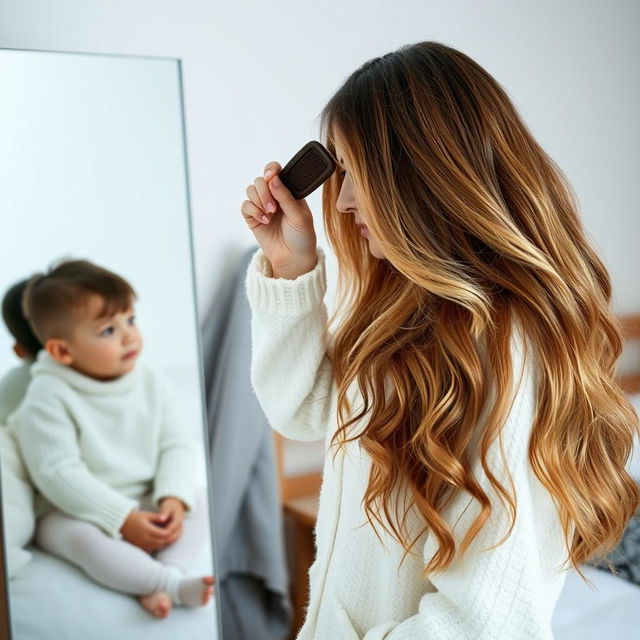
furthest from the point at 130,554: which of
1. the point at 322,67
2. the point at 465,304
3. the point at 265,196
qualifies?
the point at 322,67

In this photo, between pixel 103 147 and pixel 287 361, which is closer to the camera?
pixel 287 361

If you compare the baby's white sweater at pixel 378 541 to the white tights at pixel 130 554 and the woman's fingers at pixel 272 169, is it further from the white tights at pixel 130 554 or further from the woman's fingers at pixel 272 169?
the white tights at pixel 130 554

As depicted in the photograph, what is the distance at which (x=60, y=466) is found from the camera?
1519mm

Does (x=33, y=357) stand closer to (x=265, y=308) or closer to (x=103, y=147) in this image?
(x=103, y=147)

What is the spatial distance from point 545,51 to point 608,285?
1.46 meters

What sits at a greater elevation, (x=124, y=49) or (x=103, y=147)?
(x=124, y=49)

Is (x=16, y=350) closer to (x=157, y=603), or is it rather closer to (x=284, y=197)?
(x=157, y=603)

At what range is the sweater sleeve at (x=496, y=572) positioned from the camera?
2.47 ft

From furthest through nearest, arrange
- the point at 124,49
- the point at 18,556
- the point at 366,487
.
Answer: the point at 124,49, the point at 18,556, the point at 366,487

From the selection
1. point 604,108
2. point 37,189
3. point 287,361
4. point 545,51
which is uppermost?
point 545,51

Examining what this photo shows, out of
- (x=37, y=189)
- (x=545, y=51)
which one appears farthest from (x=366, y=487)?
(x=545, y=51)

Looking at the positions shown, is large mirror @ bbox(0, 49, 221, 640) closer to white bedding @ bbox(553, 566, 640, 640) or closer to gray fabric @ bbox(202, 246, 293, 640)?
gray fabric @ bbox(202, 246, 293, 640)

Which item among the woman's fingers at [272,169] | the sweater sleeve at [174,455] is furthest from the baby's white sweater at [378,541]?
the sweater sleeve at [174,455]

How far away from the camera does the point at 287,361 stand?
3.22ft
